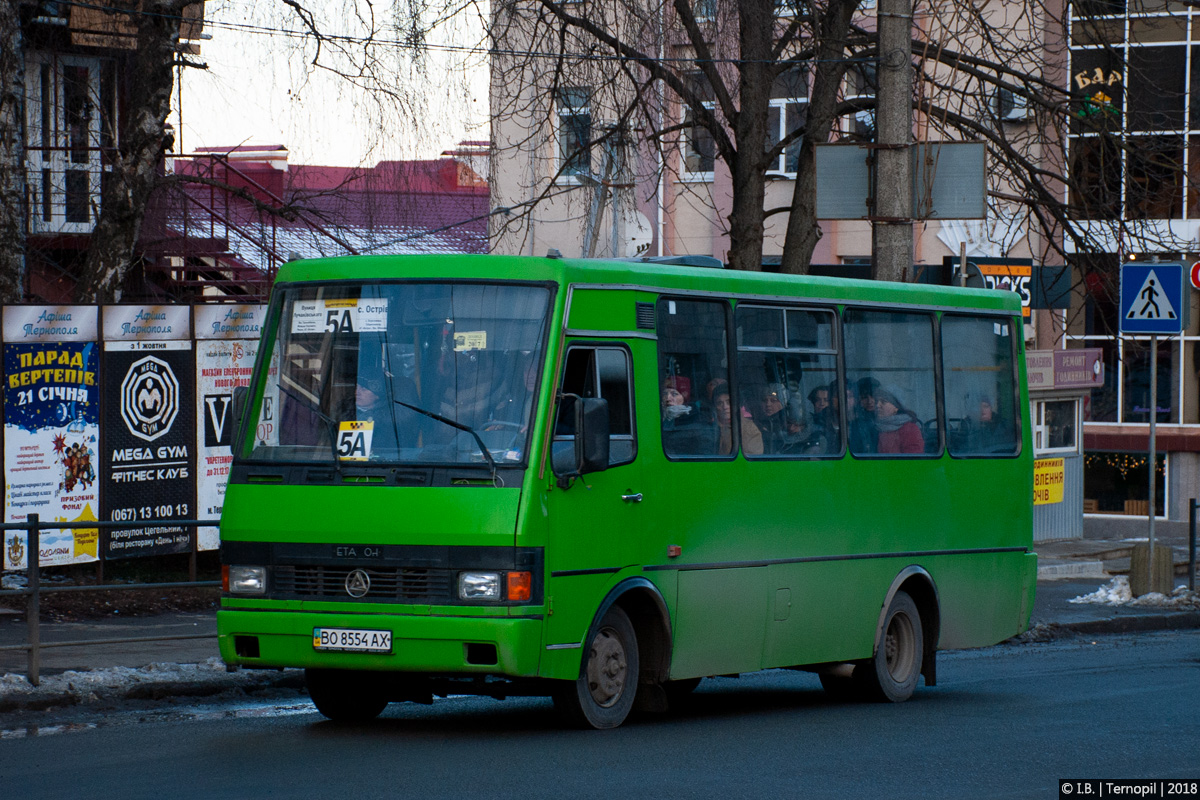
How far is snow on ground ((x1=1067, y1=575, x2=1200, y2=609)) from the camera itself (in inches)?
717

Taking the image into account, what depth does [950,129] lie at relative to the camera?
21.9 meters

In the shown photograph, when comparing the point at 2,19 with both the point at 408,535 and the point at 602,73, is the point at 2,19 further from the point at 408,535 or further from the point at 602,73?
the point at 408,535

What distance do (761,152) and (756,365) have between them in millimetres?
8351

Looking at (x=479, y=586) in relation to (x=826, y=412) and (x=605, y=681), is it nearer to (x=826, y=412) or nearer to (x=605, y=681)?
(x=605, y=681)

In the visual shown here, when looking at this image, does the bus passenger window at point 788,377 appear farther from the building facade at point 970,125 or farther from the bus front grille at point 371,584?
the building facade at point 970,125

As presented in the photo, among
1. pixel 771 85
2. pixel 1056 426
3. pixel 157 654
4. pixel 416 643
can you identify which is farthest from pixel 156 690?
pixel 1056 426

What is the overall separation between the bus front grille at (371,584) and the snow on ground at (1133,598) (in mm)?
11377

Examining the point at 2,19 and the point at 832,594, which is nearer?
the point at 832,594

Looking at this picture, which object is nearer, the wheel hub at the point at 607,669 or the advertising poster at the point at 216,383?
the wheel hub at the point at 607,669

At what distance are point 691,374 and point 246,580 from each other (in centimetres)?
283

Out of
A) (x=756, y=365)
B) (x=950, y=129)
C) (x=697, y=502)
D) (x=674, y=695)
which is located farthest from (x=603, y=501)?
(x=950, y=129)

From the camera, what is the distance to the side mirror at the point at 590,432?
8922 mm

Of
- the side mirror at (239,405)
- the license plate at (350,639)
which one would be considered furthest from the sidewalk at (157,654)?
the license plate at (350,639)

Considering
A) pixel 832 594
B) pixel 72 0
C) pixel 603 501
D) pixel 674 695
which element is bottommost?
pixel 674 695
